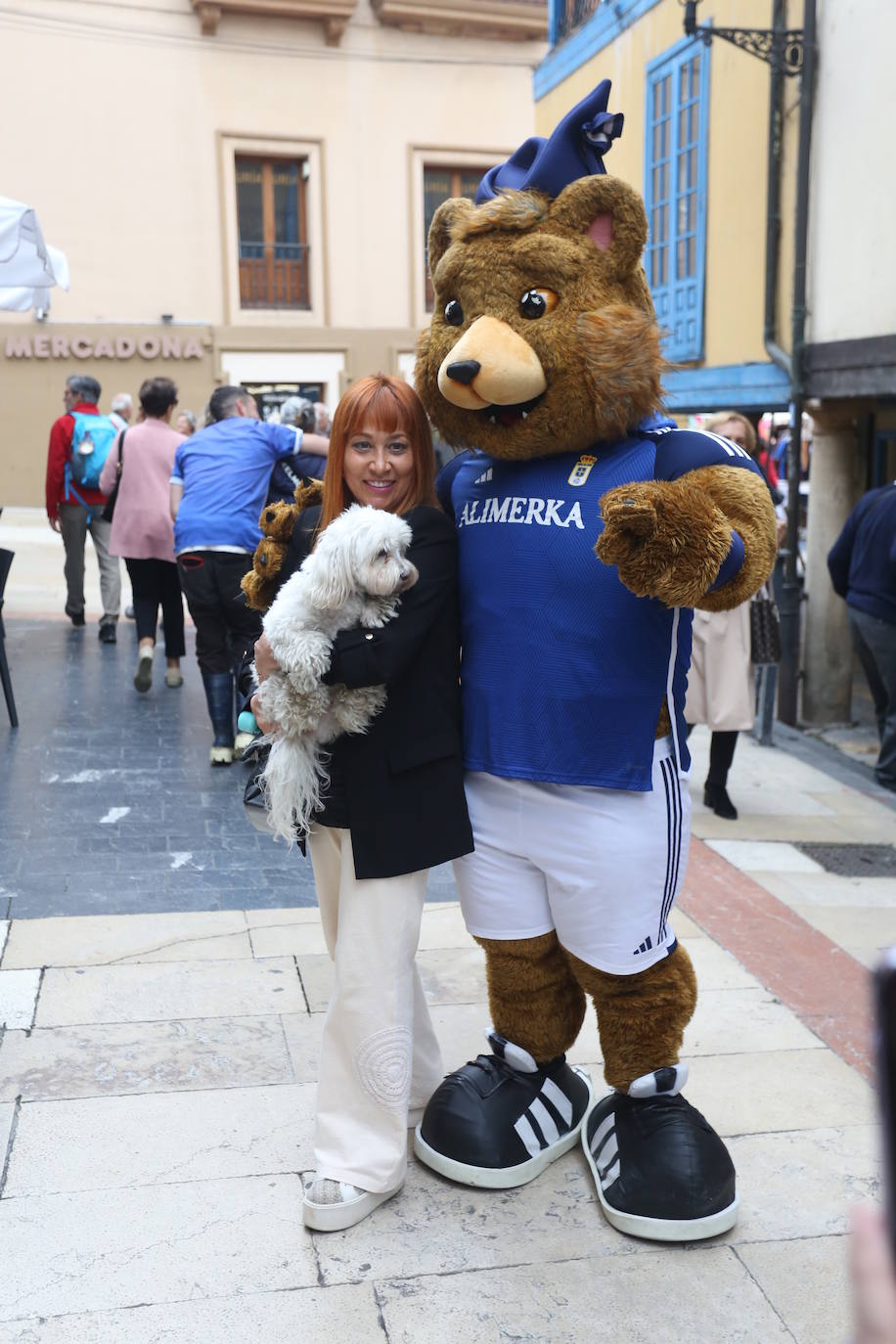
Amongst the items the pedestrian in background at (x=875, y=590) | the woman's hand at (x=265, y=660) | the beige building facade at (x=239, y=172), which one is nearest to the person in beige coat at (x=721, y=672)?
the pedestrian in background at (x=875, y=590)

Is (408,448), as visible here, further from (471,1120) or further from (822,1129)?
(822,1129)

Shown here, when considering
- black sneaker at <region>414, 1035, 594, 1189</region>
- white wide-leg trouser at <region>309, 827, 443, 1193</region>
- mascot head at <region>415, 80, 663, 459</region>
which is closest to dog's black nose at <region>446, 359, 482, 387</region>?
mascot head at <region>415, 80, 663, 459</region>

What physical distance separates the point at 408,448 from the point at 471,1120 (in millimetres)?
1502

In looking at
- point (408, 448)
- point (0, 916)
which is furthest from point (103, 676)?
point (408, 448)

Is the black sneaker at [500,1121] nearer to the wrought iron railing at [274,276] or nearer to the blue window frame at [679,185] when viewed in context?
the blue window frame at [679,185]

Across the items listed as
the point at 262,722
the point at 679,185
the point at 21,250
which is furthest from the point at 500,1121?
the point at 679,185

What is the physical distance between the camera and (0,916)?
4516mm

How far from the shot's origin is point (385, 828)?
2.75 m

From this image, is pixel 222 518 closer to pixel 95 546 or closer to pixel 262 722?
pixel 262 722

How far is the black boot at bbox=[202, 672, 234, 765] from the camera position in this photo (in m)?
6.59

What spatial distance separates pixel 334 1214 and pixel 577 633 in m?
1.31

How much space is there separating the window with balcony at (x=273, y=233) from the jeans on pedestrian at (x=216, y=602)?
45.9ft

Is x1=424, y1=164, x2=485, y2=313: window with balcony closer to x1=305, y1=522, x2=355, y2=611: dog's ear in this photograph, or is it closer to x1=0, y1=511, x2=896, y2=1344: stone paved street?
x1=0, y1=511, x2=896, y2=1344: stone paved street

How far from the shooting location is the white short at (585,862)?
2.76m
